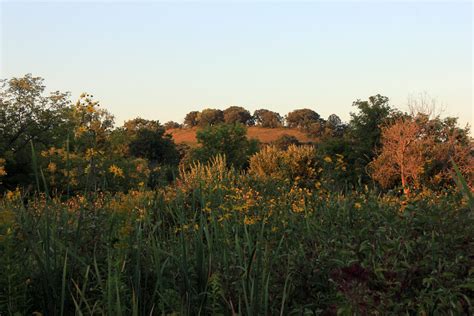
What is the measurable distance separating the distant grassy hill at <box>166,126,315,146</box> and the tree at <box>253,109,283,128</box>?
3.26 m

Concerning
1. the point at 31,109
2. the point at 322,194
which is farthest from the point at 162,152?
the point at 322,194

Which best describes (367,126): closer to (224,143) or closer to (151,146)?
(224,143)

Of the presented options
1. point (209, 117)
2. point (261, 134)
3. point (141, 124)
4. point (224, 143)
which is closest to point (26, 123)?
point (224, 143)

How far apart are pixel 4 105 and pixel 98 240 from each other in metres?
41.5

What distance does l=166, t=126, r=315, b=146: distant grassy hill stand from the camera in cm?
9319

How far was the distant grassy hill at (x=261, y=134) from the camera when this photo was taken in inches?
3669

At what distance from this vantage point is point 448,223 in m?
4.01

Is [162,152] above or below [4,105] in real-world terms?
below

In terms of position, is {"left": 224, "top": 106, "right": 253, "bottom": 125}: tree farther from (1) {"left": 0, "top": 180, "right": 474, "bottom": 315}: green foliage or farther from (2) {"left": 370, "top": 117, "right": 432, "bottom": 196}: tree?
(1) {"left": 0, "top": 180, "right": 474, "bottom": 315}: green foliage

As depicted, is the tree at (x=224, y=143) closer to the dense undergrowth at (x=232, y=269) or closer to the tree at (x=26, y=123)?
the tree at (x=26, y=123)

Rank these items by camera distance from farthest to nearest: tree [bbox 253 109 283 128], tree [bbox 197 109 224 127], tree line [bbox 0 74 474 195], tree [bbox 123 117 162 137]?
tree [bbox 197 109 224 127]
tree [bbox 253 109 283 128]
tree [bbox 123 117 162 137]
tree line [bbox 0 74 474 195]

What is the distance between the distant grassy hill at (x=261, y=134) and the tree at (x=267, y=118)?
3260mm

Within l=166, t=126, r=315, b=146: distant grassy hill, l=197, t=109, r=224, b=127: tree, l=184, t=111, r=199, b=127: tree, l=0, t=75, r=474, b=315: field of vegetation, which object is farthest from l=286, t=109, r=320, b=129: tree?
l=0, t=75, r=474, b=315: field of vegetation

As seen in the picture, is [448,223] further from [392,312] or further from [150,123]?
[150,123]
